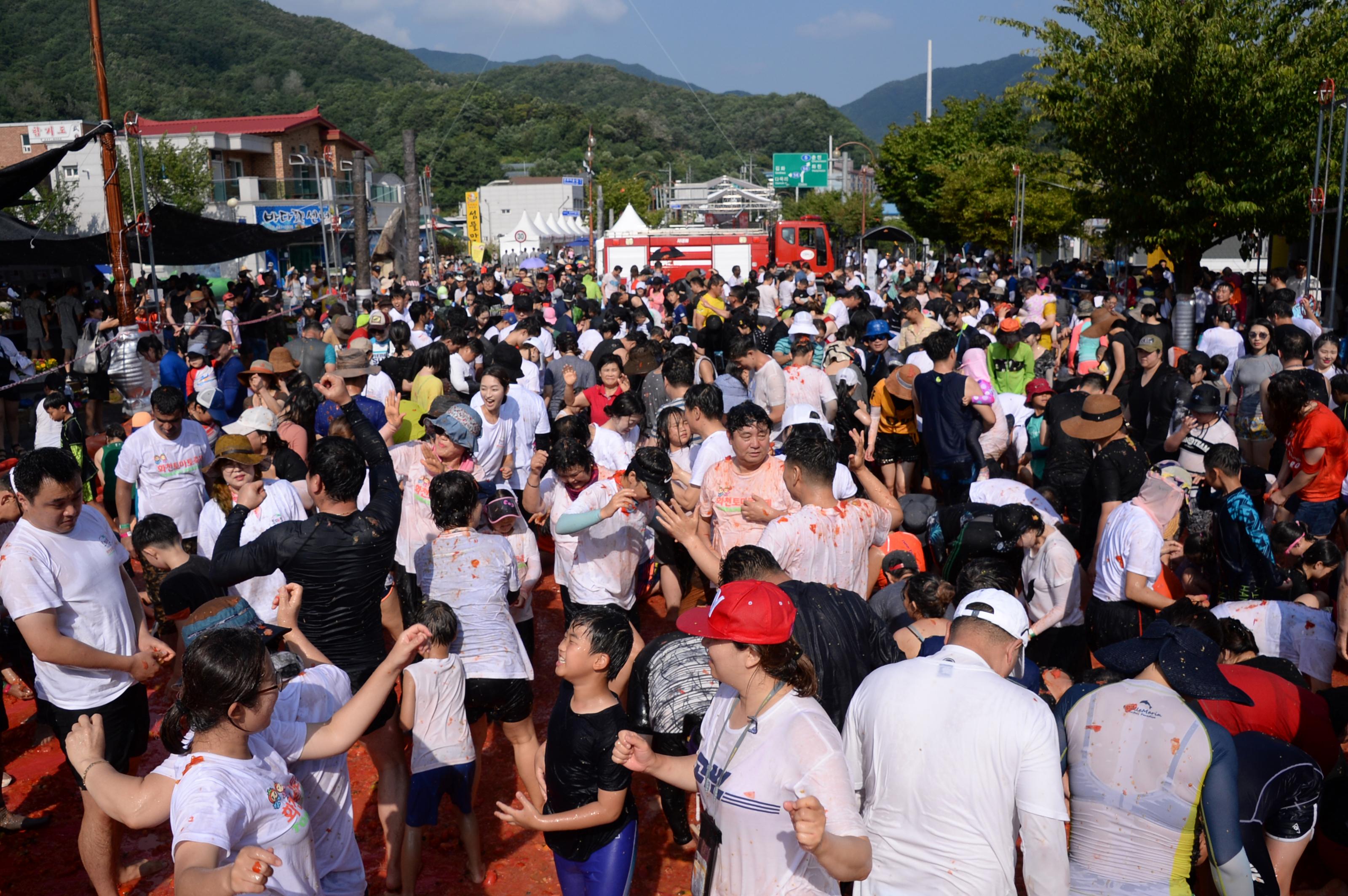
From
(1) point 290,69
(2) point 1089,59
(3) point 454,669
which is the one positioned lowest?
(3) point 454,669

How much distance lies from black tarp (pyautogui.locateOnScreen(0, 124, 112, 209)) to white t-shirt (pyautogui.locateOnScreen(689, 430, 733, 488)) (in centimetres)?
869

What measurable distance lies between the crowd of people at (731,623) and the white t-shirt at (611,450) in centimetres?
2

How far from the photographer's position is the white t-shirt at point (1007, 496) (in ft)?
18.8

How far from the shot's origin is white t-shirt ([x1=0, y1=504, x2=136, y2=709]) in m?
3.76

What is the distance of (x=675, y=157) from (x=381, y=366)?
394ft

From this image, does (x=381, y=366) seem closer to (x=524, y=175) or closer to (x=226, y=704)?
(x=226, y=704)

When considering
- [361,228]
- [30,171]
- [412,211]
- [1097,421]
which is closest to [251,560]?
[1097,421]

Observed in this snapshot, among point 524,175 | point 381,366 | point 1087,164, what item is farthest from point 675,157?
point 381,366

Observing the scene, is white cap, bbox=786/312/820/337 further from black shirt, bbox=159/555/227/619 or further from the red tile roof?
the red tile roof

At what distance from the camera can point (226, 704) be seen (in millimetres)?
2527

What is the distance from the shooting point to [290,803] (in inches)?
103

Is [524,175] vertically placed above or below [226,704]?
above

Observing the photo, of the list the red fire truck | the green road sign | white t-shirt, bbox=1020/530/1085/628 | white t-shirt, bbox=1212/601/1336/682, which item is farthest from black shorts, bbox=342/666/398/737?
the green road sign

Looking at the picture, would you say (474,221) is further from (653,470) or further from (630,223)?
(653,470)
